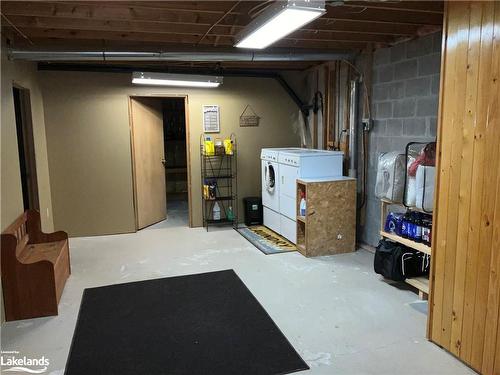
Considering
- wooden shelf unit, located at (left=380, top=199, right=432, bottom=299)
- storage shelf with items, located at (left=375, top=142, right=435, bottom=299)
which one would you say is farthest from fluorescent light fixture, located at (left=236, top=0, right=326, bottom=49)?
wooden shelf unit, located at (left=380, top=199, right=432, bottom=299)

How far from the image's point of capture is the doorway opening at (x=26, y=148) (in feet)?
15.0

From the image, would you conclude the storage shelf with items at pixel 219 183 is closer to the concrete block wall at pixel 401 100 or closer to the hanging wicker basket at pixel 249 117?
the hanging wicker basket at pixel 249 117

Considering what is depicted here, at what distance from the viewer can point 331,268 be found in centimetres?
422

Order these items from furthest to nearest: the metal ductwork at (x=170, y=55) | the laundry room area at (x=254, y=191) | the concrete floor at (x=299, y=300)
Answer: the metal ductwork at (x=170, y=55)
the concrete floor at (x=299, y=300)
the laundry room area at (x=254, y=191)

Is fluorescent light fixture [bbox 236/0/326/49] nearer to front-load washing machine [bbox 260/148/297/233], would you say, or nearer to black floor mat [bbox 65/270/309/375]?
front-load washing machine [bbox 260/148/297/233]

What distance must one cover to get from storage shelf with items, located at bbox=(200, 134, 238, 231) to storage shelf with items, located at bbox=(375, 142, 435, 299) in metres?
2.85

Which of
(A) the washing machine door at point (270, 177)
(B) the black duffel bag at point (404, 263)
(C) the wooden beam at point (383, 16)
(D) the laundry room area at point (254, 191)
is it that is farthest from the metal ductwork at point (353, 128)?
(B) the black duffel bag at point (404, 263)

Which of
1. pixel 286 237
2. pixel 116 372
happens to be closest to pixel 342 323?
pixel 116 372

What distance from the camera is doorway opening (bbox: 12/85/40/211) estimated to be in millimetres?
4582

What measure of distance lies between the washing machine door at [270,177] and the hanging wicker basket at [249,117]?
0.96 metres

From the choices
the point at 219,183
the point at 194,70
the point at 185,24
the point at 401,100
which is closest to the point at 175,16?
the point at 185,24

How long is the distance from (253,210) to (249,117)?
1.49 meters

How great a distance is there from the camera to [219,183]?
20.6ft

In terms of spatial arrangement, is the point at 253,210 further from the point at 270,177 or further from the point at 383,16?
the point at 383,16
